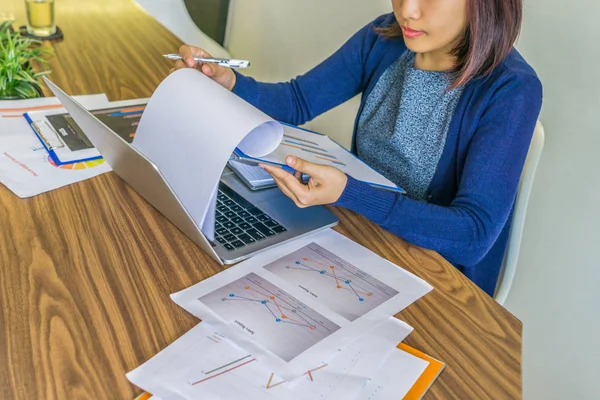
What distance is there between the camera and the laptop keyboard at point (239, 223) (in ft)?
2.99

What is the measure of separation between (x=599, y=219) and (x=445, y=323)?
2.25ft

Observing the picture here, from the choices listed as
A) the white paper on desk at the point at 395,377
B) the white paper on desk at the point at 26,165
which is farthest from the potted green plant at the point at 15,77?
the white paper on desk at the point at 395,377

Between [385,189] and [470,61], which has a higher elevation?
[470,61]

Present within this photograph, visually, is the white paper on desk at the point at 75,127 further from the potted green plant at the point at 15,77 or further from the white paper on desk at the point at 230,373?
the white paper on desk at the point at 230,373

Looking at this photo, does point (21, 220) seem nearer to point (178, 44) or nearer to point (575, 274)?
point (178, 44)

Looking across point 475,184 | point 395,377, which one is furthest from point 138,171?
point 475,184

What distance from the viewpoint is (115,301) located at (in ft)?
2.47

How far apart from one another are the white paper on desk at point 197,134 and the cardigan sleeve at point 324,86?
0.49 metres

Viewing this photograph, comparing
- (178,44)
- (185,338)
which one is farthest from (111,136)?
(178,44)

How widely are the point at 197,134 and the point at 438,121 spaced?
0.58 m

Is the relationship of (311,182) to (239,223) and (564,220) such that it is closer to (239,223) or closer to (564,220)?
(239,223)

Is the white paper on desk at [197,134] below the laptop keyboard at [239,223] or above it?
above

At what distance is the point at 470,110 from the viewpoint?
3.78 ft

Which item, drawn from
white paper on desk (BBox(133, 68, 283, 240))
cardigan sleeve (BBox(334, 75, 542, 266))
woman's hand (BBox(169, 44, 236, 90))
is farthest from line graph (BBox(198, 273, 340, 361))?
woman's hand (BBox(169, 44, 236, 90))
